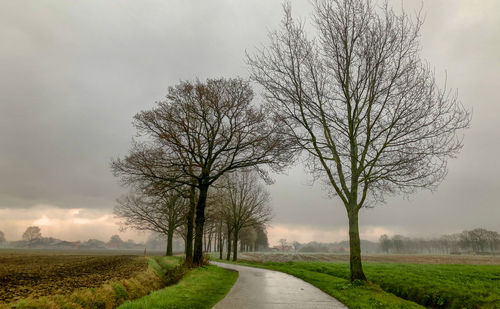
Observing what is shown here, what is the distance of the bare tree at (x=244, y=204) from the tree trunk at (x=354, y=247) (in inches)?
1073

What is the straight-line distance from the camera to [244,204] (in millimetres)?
44688

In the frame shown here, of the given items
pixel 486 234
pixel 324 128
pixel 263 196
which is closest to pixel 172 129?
pixel 324 128

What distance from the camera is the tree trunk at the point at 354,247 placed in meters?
15.0

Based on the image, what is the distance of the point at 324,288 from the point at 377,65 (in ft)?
37.1

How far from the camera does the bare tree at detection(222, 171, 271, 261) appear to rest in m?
42.7

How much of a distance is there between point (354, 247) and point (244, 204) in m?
30.0

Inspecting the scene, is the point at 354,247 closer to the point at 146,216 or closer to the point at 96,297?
the point at 96,297

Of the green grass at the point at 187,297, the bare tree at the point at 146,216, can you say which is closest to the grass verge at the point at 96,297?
the green grass at the point at 187,297

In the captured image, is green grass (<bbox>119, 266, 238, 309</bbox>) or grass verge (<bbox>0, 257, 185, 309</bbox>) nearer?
grass verge (<bbox>0, 257, 185, 309</bbox>)

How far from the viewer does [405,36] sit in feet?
50.0

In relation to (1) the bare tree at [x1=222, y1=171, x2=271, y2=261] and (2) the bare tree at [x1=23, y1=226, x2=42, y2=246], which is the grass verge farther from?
(2) the bare tree at [x1=23, y1=226, x2=42, y2=246]

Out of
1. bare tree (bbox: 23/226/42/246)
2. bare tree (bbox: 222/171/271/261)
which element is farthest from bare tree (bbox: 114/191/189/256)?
bare tree (bbox: 23/226/42/246)

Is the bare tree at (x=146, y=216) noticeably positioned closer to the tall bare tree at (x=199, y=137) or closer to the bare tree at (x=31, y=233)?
the tall bare tree at (x=199, y=137)

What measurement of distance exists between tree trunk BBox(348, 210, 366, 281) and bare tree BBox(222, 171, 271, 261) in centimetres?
2727
